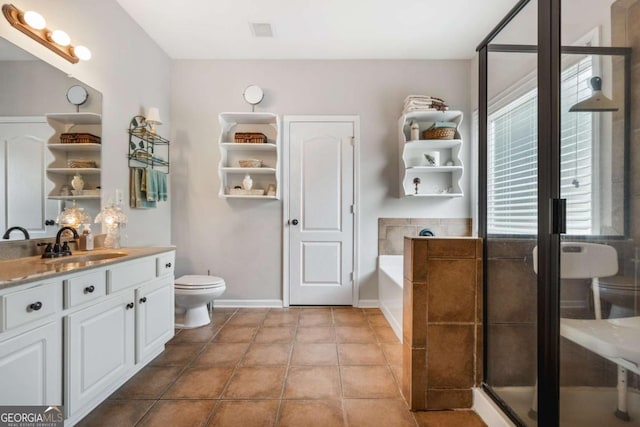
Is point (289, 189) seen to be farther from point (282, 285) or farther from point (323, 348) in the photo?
point (323, 348)

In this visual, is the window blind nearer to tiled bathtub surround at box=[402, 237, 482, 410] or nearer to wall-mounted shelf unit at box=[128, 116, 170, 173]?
tiled bathtub surround at box=[402, 237, 482, 410]

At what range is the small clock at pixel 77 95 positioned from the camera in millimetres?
2010

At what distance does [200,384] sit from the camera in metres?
1.88

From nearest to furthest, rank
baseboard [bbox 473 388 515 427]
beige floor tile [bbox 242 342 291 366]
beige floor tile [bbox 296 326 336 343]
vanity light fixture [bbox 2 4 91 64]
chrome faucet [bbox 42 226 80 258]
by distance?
baseboard [bbox 473 388 515 427], vanity light fixture [bbox 2 4 91 64], chrome faucet [bbox 42 226 80 258], beige floor tile [bbox 242 342 291 366], beige floor tile [bbox 296 326 336 343]

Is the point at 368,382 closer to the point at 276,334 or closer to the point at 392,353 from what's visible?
the point at 392,353

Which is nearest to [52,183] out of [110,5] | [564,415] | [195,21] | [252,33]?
[110,5]

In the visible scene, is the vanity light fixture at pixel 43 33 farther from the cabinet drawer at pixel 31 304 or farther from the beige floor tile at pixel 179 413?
the beige floor tile at pixel 179 413

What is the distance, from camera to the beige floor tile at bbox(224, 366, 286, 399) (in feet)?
5.79

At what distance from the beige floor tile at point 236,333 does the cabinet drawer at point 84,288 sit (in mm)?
1157

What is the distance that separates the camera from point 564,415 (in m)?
1.10

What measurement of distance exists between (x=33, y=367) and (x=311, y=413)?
1236 mm

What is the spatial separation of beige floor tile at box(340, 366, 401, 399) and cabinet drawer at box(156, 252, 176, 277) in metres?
1.42

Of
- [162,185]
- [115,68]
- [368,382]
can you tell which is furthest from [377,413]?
[115,68]

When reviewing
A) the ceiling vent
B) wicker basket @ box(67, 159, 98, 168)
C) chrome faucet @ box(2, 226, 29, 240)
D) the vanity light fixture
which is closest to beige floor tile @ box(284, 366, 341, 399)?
chrome faucet @ box(2, 226, 29, 240)
